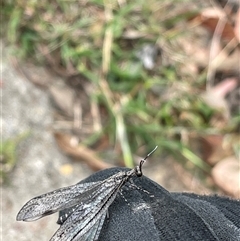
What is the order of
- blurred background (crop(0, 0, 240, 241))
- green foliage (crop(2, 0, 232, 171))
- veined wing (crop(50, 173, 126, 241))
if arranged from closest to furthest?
veined wing (crop(50, 173, 126, 241))
blurred background (crop(0, 0, 240, 241))
green foliage (crop(2, 0, 232, 171))

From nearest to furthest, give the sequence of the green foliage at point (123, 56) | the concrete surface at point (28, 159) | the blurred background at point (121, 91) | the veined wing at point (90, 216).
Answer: the veined wing at point (90, 216), the concrete surface at point (28, 159), the blurred background at point (121, 91), the green foliage at point (123, 56)

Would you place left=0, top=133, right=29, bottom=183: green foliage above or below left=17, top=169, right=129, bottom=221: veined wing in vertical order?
above

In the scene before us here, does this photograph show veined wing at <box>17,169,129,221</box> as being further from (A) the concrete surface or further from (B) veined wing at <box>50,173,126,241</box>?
(A) the concrete surface

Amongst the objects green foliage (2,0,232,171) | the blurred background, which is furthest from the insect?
green foliage (2,0,232,171)

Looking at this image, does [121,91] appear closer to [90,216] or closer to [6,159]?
[6,159]

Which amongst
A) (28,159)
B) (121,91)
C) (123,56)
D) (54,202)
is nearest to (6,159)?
(28,159)

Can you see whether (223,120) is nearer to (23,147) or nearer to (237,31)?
(237,31)

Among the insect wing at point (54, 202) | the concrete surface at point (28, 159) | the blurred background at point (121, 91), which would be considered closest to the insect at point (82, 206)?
the insect wing at point (54, 202)

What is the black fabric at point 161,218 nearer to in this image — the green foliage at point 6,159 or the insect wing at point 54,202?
the insect wing at point 54,202
